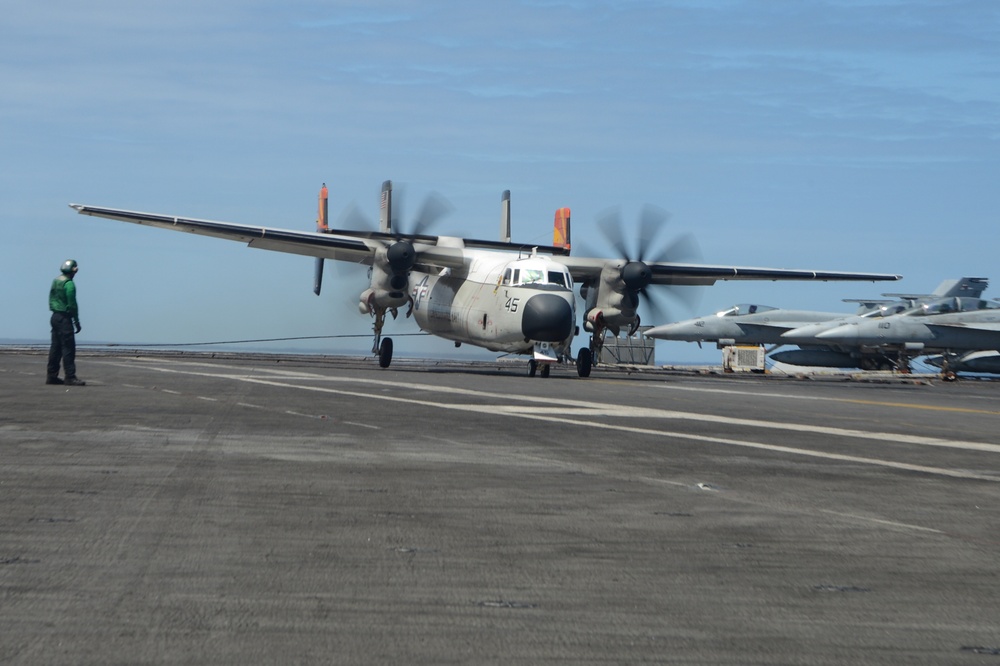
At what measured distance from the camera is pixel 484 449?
10.6 m

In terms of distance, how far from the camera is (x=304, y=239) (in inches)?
1337

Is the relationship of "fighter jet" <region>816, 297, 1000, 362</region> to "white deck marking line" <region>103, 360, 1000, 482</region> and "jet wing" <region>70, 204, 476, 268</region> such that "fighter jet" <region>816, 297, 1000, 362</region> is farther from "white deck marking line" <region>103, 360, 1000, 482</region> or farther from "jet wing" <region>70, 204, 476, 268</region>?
"white deck marking line" <region>103, 360, 1000, 482</region>

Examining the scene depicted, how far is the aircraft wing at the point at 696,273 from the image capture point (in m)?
34.9

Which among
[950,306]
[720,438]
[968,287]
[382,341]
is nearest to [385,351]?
[382,341]

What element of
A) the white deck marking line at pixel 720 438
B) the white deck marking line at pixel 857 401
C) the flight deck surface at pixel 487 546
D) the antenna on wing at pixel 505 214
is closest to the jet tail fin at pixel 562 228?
the antenna on wing at pixel 505 214

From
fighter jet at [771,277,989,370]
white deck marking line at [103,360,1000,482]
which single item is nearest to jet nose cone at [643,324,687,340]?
fighter jet at [771,277,989,370]

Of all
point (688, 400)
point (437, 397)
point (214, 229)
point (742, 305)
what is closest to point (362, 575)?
point (437, 397)

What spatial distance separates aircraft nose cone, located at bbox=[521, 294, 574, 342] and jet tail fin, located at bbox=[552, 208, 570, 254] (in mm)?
14684

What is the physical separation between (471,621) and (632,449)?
22.5ft

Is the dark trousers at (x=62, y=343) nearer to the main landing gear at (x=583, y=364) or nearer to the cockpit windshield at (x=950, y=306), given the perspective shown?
the main landing gear at (x=583, y=364)

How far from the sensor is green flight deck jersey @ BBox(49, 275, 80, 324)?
19.8 meters

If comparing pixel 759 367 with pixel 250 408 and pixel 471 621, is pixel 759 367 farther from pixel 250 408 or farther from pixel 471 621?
pixel 471 621

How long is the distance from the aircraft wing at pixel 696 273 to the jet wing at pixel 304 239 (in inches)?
154

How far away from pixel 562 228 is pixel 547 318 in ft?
52.0
